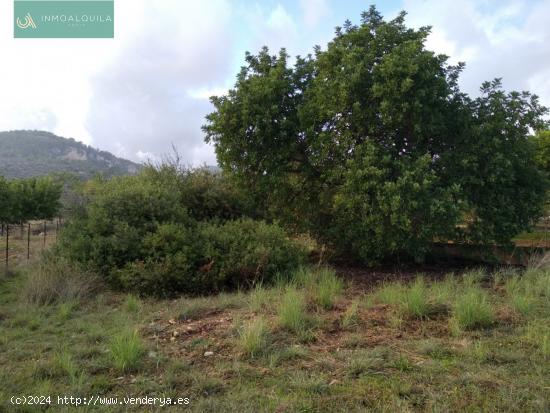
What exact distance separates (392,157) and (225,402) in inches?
280

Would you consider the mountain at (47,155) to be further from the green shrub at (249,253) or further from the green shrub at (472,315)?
the green shrub at (472,315)

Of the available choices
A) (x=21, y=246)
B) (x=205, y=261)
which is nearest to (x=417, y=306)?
(x=205, y=261)

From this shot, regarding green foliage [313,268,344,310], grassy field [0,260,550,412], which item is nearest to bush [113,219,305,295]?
grassy field [0,260,550,412]

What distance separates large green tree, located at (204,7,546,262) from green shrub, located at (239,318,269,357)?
178 inches

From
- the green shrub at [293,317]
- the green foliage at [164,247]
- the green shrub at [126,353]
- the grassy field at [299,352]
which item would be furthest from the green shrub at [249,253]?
the green shrub at [126,353]

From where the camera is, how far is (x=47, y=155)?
274 feet

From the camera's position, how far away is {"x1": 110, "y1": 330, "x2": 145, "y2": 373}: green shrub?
145 inches

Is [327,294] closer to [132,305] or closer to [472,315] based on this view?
[472,315]

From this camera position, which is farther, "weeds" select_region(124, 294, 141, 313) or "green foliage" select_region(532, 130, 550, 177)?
"green foliage" select_region(532, 130, 550, 177)

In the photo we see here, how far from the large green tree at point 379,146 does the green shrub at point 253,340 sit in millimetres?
4523

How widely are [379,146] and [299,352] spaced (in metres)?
5.93

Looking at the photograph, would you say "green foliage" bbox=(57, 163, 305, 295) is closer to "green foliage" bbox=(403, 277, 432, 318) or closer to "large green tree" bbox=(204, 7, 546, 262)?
"large green tree" bbox=(204, 7, 546, 262)

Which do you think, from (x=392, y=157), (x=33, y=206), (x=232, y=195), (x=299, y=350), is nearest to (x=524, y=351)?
(x=299, y=350)

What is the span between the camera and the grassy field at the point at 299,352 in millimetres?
3104
